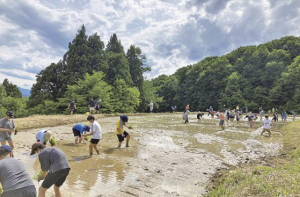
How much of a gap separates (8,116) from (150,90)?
5047cm

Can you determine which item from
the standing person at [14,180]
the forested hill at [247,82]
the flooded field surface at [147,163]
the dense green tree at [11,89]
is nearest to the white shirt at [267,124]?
the flooded field surface at [147,163]

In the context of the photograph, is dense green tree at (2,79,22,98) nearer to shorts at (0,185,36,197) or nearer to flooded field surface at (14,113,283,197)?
→ flooded field surface at (14,113,283,197)

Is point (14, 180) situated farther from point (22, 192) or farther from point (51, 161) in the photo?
point (51, 161)

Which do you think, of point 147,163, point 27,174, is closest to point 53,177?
point 27,174

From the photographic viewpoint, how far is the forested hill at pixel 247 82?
54344 mm

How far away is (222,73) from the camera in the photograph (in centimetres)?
6662

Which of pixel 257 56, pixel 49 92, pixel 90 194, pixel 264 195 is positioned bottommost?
pixel 90 194

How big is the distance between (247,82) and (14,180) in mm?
64470

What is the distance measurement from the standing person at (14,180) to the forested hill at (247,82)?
191ft

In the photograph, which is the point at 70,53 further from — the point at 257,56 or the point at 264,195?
the point at 257,56

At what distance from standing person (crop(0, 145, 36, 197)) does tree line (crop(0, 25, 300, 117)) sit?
28.6 m

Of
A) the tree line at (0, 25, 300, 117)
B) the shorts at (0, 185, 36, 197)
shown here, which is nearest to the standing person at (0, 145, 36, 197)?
the shorts at (0, 185, 36, 197)

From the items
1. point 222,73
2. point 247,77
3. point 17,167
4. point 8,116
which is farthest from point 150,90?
point 17,167

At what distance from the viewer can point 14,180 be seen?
3502 mm
